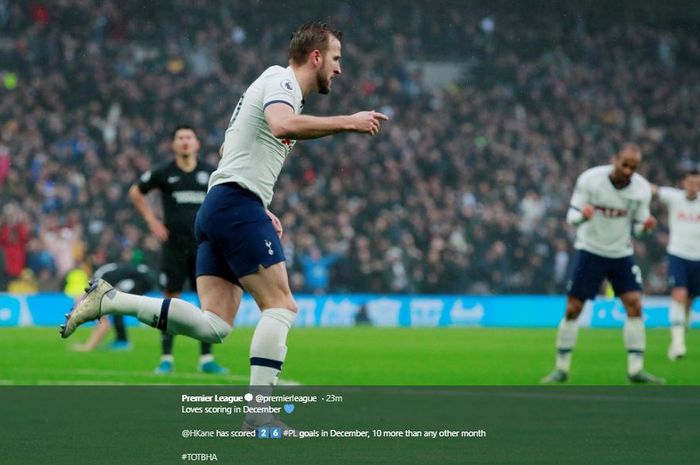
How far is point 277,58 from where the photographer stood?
34.1m

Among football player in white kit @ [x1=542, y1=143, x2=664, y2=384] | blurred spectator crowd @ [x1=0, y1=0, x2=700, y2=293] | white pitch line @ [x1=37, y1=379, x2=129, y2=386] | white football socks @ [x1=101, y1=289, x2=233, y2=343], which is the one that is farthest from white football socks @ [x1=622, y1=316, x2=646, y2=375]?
blurred spectator crowd @ [x1=0, y1=0, x2=700, y2=293]

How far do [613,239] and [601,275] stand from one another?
0.36 meters

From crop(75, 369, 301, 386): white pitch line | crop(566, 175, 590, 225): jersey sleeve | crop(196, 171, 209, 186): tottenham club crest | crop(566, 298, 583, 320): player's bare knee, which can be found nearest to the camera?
crop(75, 369, 301, 386): white pitch line

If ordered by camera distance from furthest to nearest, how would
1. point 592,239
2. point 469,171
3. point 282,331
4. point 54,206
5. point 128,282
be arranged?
point 469,171, point 54,206, point 128,282, point 592,239, point 282,331

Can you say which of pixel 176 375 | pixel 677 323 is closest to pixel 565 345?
pixel 176 375

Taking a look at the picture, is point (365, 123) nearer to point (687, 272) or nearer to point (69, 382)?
point (69, 382)

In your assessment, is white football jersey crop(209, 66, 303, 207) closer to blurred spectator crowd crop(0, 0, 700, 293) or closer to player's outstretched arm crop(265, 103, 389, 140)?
player's outstretched arm crop(265, 103, 389, 140)

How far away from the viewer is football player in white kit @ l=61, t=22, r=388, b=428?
6977mm

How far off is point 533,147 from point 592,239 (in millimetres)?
20761

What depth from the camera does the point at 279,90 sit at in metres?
6.92

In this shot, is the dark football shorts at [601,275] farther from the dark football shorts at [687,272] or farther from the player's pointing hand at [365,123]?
the player's pointing hand at [365,123]

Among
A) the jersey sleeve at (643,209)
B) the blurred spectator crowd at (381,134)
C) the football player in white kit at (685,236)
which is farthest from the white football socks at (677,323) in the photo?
the blurred spectator crowd at (381,134)

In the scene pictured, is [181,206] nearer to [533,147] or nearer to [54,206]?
[54,206]

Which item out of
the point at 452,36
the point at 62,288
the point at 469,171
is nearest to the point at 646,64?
the point at 452,36
